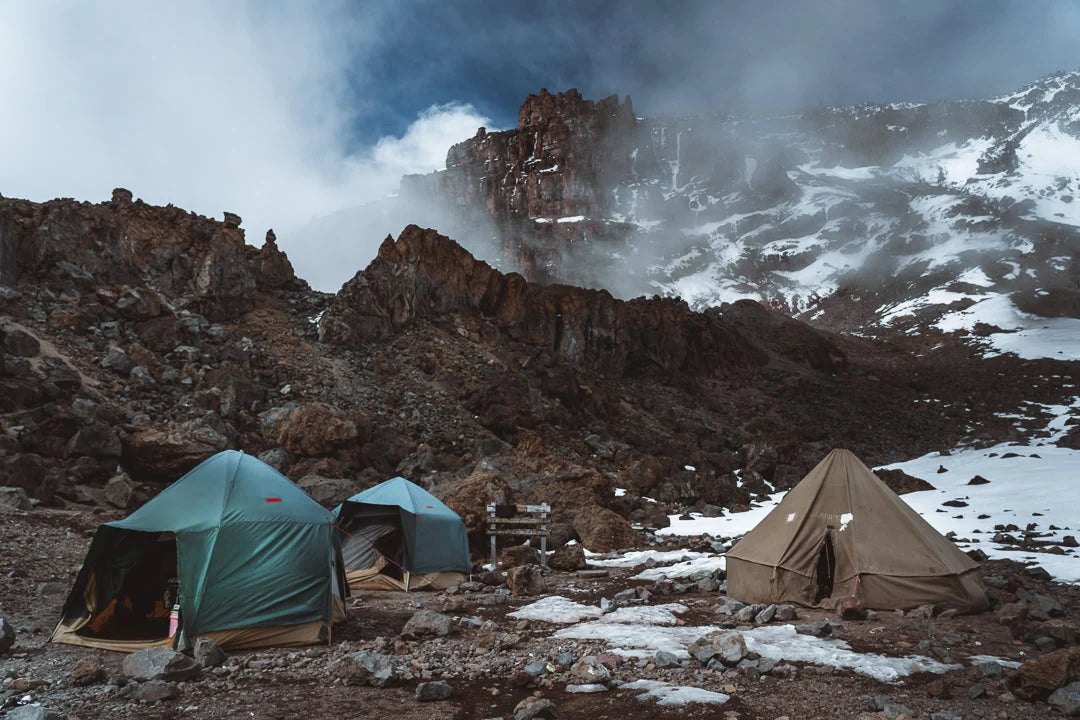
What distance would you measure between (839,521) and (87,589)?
11.4 meters

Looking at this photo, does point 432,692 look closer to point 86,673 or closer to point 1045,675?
point 86,673

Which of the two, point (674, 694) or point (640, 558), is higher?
point (674, 694)

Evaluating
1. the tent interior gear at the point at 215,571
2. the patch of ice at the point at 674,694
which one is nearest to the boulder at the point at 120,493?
the tent interior gear at the point at 215,571

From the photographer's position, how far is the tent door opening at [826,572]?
10633mm

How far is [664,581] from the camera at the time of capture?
13039 millimetres

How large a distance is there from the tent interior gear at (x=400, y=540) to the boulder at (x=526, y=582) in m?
2.12

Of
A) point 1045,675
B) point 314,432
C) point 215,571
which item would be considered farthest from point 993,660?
point 314,432

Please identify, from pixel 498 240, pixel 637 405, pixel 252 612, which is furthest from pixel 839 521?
pixel 498 240

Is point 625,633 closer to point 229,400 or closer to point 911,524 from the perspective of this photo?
point 911,524

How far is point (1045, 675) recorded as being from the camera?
5715 millimetres

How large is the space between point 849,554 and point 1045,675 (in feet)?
15.2

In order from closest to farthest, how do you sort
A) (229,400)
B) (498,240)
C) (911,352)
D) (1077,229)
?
1. (229,400)
2. (911,352)
3. (1077,229)
4. (498,240)

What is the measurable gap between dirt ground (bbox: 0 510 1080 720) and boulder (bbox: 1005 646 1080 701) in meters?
0.14

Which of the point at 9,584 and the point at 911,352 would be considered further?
the point at 911,352
